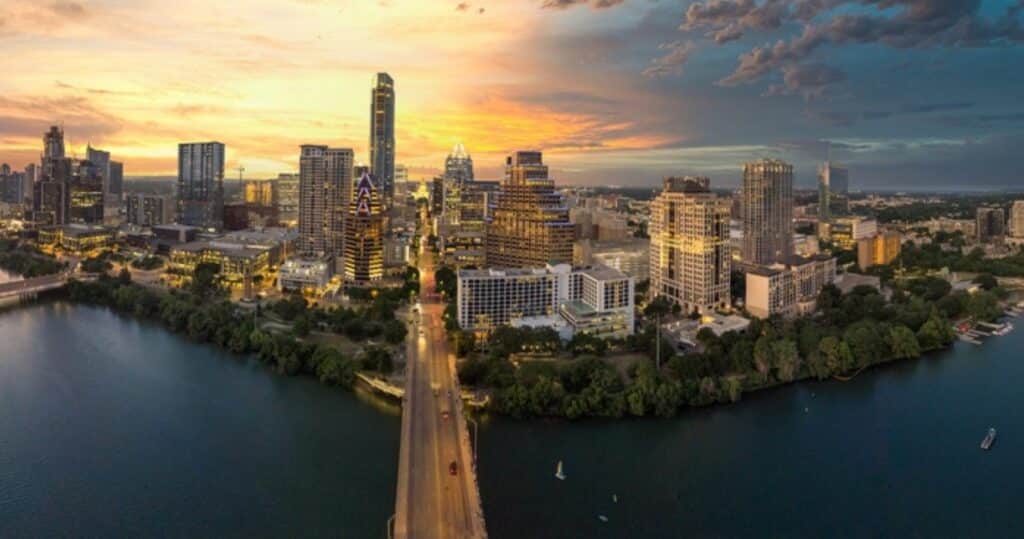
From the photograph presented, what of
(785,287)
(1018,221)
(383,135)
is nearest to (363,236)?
(785,287)

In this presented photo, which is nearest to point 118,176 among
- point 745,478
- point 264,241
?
point 264,241

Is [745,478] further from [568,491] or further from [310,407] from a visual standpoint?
[310,407]

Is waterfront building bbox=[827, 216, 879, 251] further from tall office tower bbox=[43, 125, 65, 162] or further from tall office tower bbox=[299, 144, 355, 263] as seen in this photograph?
tall office tower bbox=[43, 125, 65, 162]

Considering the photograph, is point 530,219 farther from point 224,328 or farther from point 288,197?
point 288,197

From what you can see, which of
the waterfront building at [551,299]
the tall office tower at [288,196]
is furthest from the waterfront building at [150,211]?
the waterfront building at [551,299]

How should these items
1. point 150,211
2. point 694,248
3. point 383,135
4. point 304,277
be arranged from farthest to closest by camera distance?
1. point 383,135
2. point 150,211
3. point 304,277
4. point 694,248

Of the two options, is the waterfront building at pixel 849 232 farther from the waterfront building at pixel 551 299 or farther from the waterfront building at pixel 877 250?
the waterfront building at pixel 551 299
